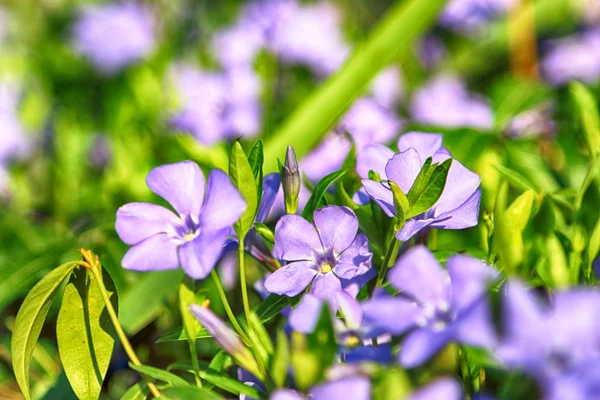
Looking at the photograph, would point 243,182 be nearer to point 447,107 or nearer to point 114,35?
point 447,107

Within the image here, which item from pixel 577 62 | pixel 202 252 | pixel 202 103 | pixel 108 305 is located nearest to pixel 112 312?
pixel 108 305

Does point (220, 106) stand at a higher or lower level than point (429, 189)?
lower

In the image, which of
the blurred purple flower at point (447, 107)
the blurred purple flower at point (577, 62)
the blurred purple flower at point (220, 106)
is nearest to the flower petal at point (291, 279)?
the blurred purple flower at point (220, 106)

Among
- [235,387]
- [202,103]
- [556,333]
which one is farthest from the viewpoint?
[202,103]

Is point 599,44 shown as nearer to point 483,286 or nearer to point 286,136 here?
point 286,136

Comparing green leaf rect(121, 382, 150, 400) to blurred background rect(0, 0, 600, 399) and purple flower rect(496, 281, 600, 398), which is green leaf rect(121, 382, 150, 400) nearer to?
blurred background rect(0, 0, 600, 399)

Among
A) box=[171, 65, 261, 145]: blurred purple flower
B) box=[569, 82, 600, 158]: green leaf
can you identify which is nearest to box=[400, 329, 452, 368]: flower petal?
box=[569, 82, 600, 158]: green leaf
